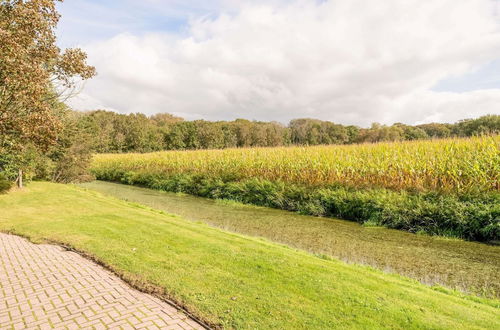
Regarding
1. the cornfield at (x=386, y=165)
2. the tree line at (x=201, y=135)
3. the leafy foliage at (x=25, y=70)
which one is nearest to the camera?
the leafy foliage at (x=25, y=70)

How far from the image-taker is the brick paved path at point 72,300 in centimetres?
410

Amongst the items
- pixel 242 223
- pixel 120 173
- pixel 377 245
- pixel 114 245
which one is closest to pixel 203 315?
pixel 114 245

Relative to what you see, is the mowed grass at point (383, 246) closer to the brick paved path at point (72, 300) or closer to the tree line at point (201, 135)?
the brick paved path at point (72, 300)

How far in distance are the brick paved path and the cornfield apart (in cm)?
1018

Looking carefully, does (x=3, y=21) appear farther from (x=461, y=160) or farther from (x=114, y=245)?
(x=461, y=160)

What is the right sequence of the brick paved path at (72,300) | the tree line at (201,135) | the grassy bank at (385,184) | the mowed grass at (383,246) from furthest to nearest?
the tree line at (201,135) → the grassy bank at (385,184) → the mowed grass at (383,246) → the brick paved path at (72,300)

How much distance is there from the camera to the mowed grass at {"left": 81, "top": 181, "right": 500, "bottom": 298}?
21.8 ft

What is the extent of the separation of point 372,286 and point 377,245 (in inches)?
156

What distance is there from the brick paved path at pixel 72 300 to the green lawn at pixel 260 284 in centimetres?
33

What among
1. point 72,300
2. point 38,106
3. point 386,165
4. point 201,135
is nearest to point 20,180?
point 38,106

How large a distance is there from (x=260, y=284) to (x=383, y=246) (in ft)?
16.6

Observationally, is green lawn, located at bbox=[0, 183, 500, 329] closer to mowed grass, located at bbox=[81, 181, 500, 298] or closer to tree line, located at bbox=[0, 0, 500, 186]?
mowed grass, located at bbox=[81, 181, 500, 298]

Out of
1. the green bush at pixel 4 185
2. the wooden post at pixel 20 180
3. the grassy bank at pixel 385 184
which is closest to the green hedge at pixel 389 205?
the grassy bank at pixel 385 184

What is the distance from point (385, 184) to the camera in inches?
487
